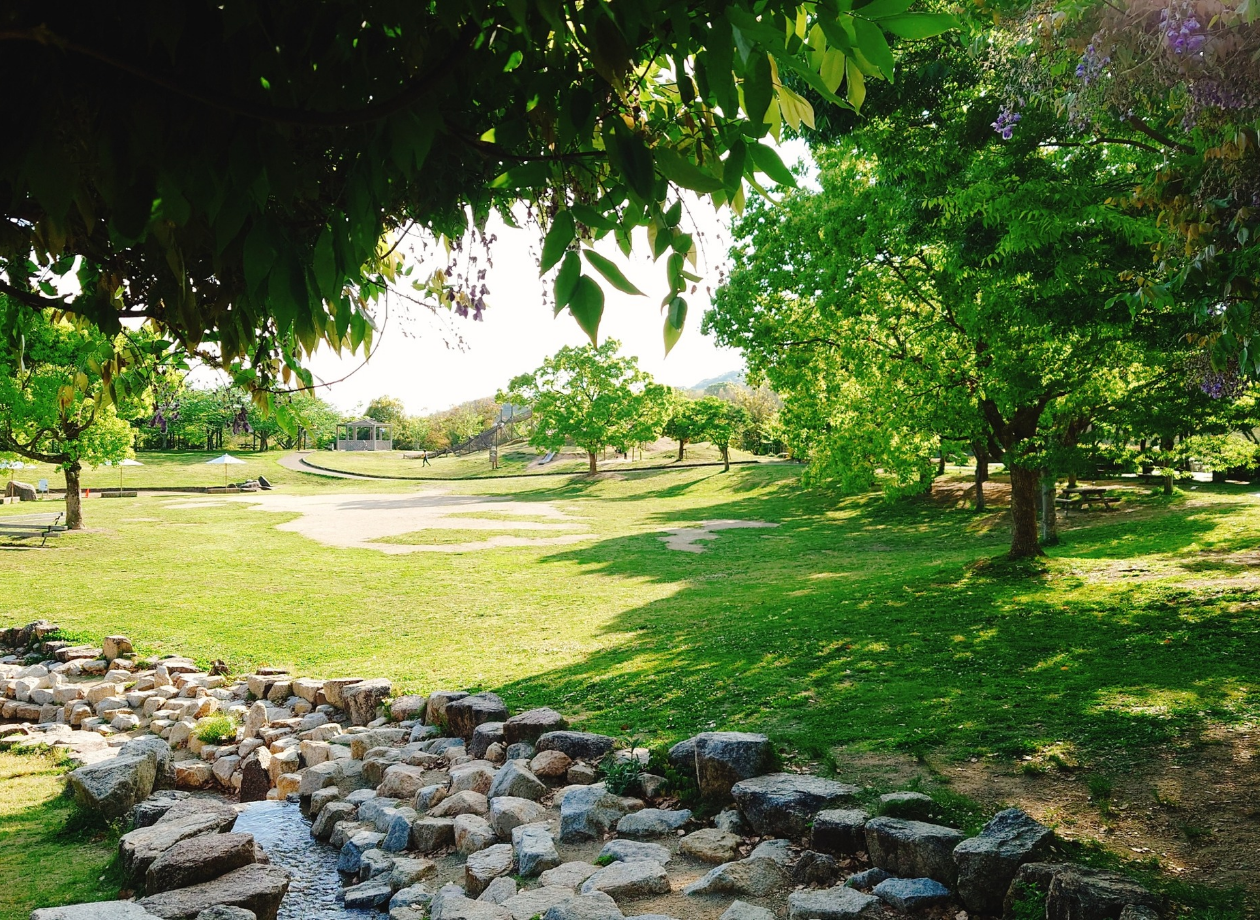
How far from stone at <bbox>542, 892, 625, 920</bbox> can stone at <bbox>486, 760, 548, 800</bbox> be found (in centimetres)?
186

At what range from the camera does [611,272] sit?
1.73 meters

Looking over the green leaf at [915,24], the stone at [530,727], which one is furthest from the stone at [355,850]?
the green leaf at [915,24]

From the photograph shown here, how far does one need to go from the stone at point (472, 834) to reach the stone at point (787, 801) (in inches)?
67.8

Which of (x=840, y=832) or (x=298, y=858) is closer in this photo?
(x=840, y=832)

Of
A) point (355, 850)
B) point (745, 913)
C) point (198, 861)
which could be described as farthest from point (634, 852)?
point (198, 861)

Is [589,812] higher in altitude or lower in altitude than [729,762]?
lower

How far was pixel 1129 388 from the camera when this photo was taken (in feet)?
42.3

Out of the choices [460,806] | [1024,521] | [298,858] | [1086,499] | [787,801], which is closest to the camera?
[787,801]

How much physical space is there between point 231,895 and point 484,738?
310 cm

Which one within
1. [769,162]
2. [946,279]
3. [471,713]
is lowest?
[471,713]

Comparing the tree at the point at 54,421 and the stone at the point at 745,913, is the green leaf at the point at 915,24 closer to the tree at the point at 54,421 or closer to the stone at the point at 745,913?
A: the stone at the point at 745,913

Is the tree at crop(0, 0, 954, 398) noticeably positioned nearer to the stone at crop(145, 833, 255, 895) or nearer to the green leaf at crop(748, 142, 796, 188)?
the green leaf at crop(748, 142, 796, 188)

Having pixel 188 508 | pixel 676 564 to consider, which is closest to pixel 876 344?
pixel 676 564

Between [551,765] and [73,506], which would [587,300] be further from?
[73,506]
